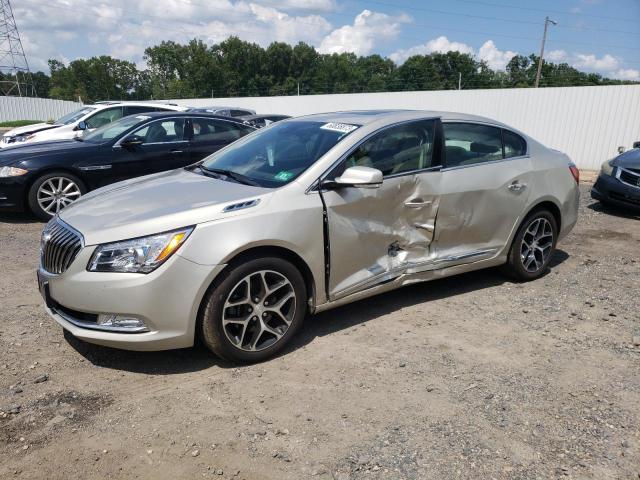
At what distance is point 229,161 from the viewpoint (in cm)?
447

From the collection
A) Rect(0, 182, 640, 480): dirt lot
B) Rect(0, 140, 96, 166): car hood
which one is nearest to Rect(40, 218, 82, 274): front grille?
Rect(0, 182, 640, 480): dirt lot

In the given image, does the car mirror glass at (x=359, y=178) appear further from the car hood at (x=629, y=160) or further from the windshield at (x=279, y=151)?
the car hood at (x=629, y=160)

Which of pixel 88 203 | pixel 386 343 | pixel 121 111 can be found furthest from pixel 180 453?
pixel 121 111

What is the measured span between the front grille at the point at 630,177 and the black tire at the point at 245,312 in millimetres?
7098

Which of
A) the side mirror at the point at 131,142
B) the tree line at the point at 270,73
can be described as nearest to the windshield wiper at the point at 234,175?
the side mirror at the point at 131,142

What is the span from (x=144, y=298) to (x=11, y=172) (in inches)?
206

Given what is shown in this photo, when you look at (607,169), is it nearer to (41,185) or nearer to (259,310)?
(259,310)

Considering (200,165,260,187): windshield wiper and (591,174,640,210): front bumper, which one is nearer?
(200,165,260,187): windshield wiper

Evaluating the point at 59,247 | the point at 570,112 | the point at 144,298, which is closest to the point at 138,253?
the point at 144,298

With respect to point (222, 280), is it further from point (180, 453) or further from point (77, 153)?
point (77, 153)

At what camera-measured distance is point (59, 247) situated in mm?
3455

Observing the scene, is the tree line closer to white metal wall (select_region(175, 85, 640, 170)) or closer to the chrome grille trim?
white metal wall (select_region(175, 85, 640, 170))

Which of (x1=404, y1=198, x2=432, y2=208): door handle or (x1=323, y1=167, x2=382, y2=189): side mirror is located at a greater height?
(x1=323, y1=167, x2=382, y2=189): side mirror

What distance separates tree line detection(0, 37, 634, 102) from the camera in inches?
2931
